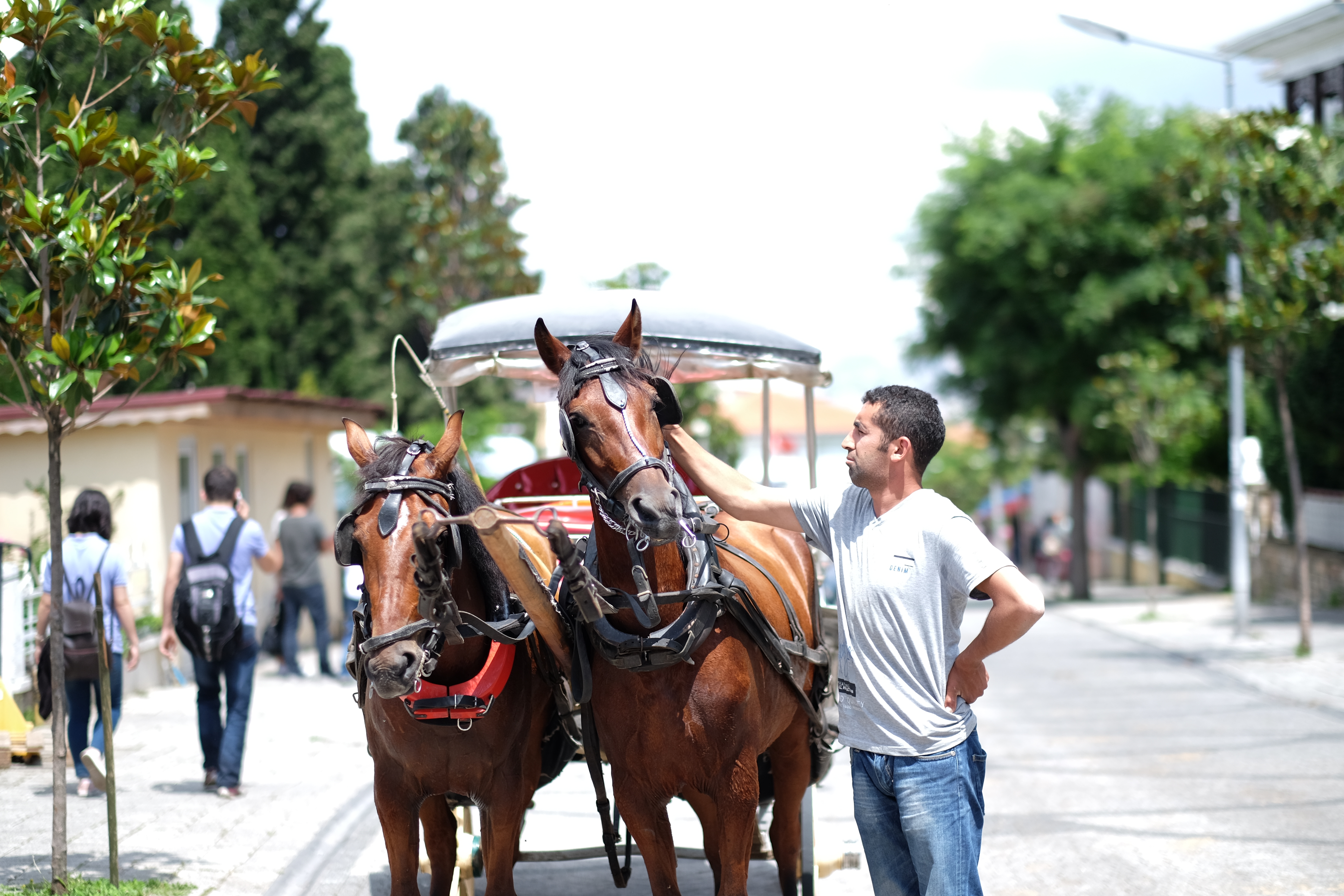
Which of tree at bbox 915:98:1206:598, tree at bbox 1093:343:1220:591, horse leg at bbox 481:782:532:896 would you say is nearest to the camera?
horse leg at bbox 481:782:532:896

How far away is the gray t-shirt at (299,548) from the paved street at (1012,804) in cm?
115

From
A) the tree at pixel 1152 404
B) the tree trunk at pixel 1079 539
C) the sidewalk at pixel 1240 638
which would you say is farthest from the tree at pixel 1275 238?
the tree trunk at pixel 1079 539

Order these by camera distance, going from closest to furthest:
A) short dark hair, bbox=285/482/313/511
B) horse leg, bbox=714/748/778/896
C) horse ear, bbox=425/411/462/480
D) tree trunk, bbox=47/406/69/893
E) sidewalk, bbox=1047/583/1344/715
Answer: horse leg, bbox=714/748/778/896 < horse ear, bbox=425/411/462/480 < tree trunk, bbox=47/406/69/893 < sidewalk, bbox=1047/583/1344/715 < short dark hair, bbox=285/482/313/511

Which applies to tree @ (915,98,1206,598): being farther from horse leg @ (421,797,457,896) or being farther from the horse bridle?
the horse bridle

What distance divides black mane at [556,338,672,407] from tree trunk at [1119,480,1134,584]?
30.3 metres

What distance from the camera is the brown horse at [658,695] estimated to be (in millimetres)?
3734

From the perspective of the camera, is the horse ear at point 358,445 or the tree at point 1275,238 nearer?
the horse ear at point 358,445

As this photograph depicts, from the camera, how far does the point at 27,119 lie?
522 cm

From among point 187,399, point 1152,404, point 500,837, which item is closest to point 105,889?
point 500,837

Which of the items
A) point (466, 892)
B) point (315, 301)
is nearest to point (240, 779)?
point (466, 892)

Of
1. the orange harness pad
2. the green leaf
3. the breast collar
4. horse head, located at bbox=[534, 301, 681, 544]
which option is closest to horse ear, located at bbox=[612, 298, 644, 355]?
horse head, located at bbox=[534, 301, 681, 544]

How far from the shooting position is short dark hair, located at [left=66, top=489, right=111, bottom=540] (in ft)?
25.0

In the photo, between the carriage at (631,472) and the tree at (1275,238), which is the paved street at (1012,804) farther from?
the tree at (1275,238)

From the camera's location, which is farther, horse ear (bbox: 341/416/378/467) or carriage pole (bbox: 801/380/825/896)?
carriage pole (bbox: 801/380/825/896)
